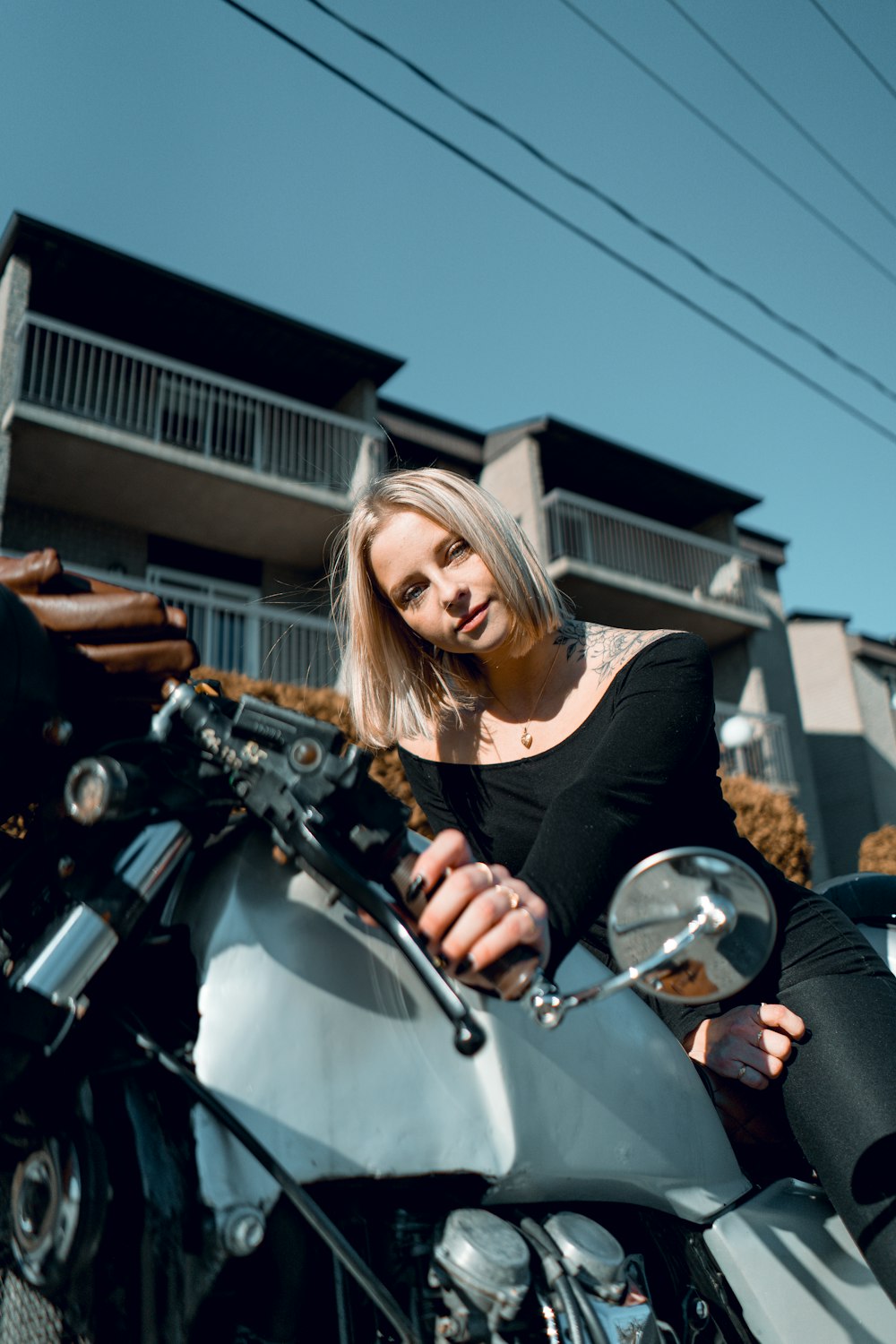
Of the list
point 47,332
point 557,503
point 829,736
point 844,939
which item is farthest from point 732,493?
point 844,939

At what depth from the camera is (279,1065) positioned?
0.94m

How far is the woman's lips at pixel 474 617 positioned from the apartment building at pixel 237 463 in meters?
9.70

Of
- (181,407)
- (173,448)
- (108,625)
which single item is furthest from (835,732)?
(108,625)

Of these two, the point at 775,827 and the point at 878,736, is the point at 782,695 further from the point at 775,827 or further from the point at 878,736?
the point at 775,827

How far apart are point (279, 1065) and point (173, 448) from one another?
43.2 feet

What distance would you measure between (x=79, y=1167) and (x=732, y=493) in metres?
20.5

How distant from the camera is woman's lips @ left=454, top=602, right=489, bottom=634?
1.64 meters

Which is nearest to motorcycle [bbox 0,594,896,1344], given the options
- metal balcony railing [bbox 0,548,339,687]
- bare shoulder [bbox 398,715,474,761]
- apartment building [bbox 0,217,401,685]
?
bare shoulder [bbox 398,715,474,761]

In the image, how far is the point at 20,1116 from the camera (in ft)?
3.01

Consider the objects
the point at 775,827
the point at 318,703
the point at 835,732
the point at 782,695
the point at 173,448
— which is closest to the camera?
the point at 318,703

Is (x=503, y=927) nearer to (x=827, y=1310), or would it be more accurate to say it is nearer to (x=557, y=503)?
(x=827, y=1310)

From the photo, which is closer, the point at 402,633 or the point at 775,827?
the point at 402,633

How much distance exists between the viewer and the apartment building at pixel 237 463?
1304cm

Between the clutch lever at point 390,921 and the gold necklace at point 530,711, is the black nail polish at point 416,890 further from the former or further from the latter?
the gold necklace at point 530,711
